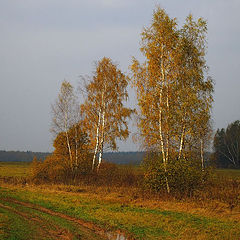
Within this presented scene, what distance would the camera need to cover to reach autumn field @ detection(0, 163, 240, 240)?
10.9 meters

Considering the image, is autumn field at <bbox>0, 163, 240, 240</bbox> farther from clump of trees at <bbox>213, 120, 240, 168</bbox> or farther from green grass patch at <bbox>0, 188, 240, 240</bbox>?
clump of trees at <bbox>213, 120, 240, 168</bbox>

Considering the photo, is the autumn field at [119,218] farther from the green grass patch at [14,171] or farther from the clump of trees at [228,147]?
the clump of trees at [228,147]

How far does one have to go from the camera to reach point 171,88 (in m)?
19.7

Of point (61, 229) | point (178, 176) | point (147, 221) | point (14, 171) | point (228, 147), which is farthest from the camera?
→ point (228, 147)

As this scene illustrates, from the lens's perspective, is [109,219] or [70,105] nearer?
[109,219]

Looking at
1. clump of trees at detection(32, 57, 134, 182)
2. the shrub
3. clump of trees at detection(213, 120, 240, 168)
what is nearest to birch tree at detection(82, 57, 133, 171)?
clump of trees at detection(32, 57, 134, 182)

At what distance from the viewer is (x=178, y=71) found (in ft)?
65.9

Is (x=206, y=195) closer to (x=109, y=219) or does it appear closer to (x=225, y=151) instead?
(x=109, y=219)

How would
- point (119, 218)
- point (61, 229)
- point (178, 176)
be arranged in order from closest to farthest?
point (61, 229) < point (119, 218) < point (178, 176)

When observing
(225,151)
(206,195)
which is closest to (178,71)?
(206,195)

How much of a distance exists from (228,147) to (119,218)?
74275 mm

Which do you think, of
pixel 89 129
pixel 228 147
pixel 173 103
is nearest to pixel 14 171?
pixel 89 129

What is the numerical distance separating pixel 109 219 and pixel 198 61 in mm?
13267

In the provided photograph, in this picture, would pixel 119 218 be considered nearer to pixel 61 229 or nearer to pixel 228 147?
pixel 61 229
